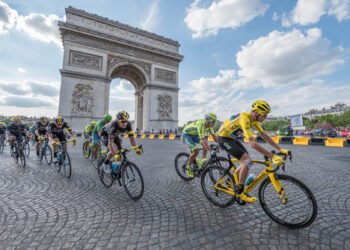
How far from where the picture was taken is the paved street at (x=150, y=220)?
1.90 metres

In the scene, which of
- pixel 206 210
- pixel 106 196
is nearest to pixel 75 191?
pixel 106 196

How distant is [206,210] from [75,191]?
250 centimetres

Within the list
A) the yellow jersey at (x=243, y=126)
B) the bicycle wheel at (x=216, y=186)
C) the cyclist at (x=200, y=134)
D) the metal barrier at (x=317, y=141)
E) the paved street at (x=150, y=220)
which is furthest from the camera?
the metal barrier at (x=317, y=141)

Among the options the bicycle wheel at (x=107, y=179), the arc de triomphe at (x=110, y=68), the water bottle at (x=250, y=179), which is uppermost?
the arc de triomphe at (x=110, y=68)

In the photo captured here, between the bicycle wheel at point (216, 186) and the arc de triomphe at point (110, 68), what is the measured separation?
21912mm

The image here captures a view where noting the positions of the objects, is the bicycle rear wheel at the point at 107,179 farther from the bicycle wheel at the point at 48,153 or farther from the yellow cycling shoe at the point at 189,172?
the bicycle wheel at the point at 48,153

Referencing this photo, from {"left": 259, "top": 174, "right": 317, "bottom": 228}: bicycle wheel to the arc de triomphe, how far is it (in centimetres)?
2289

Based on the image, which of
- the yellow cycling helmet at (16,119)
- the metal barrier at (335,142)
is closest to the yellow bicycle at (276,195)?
the yellow cycling helmet at (16,119)

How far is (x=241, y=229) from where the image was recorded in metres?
2.13

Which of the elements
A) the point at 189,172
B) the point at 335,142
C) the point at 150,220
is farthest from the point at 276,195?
the point at 335,142

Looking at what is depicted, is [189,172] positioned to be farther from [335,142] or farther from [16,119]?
[335,142]

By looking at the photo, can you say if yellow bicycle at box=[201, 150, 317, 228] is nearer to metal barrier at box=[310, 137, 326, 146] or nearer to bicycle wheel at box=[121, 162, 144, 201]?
bicycle wheel at box=[121, 162, 144, 201]

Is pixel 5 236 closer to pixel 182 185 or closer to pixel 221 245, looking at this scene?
pixel 221 245

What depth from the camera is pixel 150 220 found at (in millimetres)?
2361
